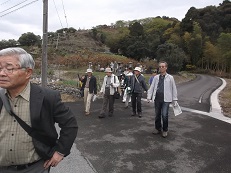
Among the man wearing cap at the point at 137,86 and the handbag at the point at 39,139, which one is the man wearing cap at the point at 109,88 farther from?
the handbag at the point at 39,139

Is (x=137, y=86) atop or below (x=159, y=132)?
atop

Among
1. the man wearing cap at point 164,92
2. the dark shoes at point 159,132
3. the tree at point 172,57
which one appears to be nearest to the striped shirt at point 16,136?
the man wearing cap at point 164,92

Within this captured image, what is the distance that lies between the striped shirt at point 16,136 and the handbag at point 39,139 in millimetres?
26

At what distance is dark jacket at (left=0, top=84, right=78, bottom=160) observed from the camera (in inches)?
71.0

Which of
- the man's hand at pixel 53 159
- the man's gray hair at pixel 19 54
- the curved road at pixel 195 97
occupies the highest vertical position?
the man's gray hair at pixel 19 54

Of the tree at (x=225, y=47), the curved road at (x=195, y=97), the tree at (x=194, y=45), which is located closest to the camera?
the curved road at (x=195, y=97)

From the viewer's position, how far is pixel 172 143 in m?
5.30

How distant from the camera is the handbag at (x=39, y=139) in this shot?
1.78 metres

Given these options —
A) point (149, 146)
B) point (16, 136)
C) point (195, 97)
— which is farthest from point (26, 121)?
point (195, 97)

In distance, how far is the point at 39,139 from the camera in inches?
72.5

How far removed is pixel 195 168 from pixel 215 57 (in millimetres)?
49157

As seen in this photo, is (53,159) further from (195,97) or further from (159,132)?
(195,97)

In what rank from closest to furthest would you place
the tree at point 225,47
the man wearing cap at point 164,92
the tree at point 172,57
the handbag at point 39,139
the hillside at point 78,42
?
the handbag at point 39,139 → the man wearing cap at point 164,92 → the tree at point 172,57 → the tree at point 225,47 → the hillside at point 78,42

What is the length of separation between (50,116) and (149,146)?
11.8 ft
